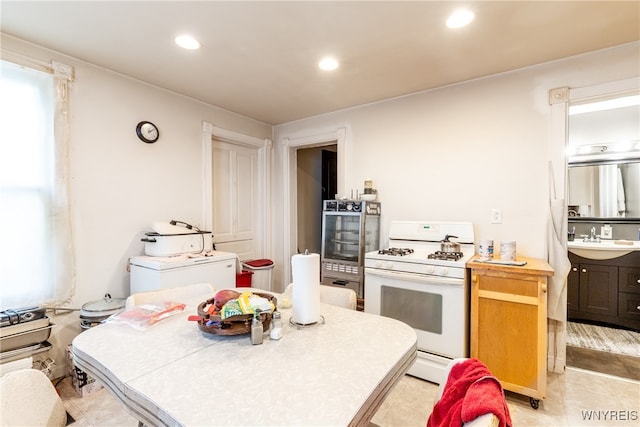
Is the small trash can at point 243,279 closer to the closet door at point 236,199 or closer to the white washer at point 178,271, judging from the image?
the white washer at point 178,271

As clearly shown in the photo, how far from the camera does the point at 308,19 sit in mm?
1809

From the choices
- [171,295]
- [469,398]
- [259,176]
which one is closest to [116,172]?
[171,295]

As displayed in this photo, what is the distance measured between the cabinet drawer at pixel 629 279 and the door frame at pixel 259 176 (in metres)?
3.90

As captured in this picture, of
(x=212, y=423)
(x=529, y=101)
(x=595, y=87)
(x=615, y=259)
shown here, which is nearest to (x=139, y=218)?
(x=212, y=423)

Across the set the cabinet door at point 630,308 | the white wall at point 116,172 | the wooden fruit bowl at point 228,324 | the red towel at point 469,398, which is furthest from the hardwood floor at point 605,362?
the white wall at point 116,172

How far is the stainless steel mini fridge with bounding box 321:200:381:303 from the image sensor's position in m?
2.92

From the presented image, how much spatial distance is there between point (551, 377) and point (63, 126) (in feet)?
13.8

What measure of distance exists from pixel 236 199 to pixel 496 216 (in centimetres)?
284

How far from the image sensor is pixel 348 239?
3109mm

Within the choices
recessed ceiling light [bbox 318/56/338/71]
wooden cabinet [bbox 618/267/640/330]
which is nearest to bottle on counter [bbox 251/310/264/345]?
recessed ceiling light [bbox 318/56/338/71]

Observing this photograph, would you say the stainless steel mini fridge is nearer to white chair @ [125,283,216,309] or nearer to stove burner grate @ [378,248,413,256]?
stove burner grate @ [378,248,413,256]

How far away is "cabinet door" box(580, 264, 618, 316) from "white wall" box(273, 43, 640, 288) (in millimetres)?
1420

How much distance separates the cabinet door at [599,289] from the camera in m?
3.07

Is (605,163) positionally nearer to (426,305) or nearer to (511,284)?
(511,284)
